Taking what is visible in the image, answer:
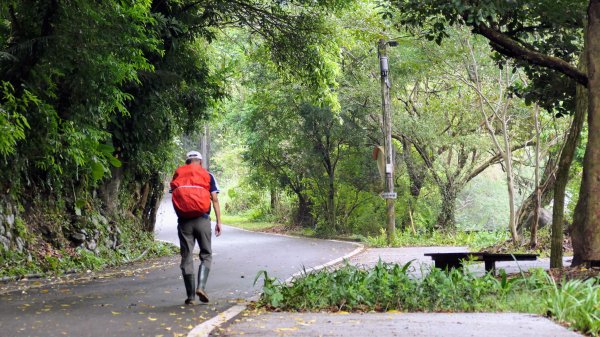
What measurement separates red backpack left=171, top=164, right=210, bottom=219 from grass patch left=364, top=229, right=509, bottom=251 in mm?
16533

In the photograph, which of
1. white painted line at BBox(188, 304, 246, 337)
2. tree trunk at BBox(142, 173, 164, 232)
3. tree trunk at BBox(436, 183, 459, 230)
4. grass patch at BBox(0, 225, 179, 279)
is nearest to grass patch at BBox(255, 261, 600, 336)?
white painted line at BBox(188, 304, 246, 337)

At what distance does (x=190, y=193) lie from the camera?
9.54m

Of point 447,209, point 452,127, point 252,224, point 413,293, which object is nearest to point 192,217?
point 413,293

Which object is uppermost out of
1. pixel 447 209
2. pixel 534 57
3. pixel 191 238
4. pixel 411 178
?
pixel 534 57

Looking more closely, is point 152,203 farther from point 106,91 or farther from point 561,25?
point 561,25

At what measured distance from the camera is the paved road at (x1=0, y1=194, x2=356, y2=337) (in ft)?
25.2

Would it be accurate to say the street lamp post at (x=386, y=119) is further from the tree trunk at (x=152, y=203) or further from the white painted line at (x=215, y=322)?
the white painted line at (x=215, y=322)

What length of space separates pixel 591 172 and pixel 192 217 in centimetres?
614

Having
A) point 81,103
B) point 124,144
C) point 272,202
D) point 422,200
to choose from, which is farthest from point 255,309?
point 272,202

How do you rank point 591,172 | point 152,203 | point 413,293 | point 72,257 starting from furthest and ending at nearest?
point 152,203
point 72,257
point 591,172
point 413,293

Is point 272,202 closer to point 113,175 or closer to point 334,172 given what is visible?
point 334,172

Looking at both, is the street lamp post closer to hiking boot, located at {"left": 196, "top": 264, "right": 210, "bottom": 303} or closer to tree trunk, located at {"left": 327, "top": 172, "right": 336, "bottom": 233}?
tree trunk, located at {"left": 327, "top": 172, "right": 336, "bottom": 233}

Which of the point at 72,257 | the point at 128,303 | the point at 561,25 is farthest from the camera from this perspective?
the point at 72,257

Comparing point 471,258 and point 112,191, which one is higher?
point 112,191
